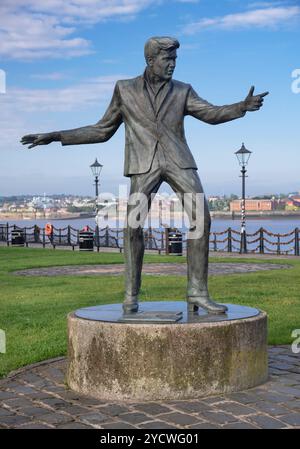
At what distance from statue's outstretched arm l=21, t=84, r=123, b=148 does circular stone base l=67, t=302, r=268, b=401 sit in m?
1.76

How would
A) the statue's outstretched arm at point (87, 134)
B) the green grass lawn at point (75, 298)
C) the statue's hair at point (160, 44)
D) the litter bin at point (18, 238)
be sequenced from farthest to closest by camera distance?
the litter bin at point (18, 238) → the green grass lawn at point (75, 298) → the statue's outstretched arm at point (87, 134) → the statue's hair at point (160, 44)

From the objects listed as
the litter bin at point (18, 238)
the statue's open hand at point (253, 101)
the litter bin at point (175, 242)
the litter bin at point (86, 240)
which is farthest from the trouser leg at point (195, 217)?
the litter bin at point (18, 238)

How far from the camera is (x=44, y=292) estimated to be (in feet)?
42.4

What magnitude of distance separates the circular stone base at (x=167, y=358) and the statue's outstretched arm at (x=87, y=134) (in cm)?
176

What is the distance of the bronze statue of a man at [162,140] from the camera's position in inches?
241

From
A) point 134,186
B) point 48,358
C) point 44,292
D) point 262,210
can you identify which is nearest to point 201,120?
point 134,186

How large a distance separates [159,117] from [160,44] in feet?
2.07

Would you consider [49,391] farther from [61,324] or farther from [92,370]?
[61,324]

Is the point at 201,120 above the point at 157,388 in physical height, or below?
above

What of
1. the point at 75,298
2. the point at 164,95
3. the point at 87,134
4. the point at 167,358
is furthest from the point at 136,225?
the point at 75,298

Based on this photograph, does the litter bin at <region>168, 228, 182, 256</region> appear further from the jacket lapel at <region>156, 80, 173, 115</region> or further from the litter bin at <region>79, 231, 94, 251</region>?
the jacket lapel at <region>156, 80, 173, 115</region>

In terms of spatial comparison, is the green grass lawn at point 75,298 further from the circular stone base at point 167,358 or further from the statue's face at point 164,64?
the statue's face at point 164,64

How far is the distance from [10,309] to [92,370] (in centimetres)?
524
